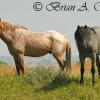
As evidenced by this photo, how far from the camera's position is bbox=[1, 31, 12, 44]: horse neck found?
17797 mm

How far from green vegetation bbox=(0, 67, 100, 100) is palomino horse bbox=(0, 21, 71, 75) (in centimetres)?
283

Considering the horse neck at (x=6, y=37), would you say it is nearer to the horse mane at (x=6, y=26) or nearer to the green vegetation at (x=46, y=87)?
the horse mane at (x=6, y=26)

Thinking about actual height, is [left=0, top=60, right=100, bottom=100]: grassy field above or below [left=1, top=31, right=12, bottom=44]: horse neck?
below

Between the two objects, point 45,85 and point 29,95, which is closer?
point 29,95

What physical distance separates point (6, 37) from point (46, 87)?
4884 mm

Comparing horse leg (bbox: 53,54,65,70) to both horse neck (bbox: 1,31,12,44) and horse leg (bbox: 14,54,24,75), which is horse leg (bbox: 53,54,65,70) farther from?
horse neck (bbox: 1,31,12,44)

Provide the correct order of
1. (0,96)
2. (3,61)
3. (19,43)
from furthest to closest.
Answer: (3,61), (19,43), (0,96)

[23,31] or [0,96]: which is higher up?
[23,31]

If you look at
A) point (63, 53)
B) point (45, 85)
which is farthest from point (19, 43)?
point (45, 85)

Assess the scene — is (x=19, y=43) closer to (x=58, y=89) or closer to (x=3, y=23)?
(x=3, y=23)

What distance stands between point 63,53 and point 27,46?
5.14 feet

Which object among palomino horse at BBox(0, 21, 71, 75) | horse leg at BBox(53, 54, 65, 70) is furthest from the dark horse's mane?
horse leg at BBox(53, 54, 65, 70)

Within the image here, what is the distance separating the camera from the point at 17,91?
13438mm

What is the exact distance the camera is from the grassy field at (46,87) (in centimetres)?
1275
